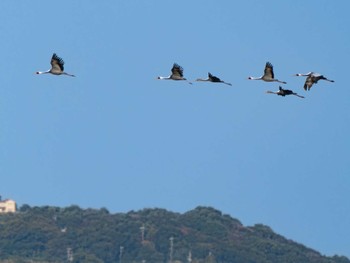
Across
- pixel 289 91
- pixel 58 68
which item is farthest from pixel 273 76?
pixel 58 68

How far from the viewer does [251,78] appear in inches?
4178

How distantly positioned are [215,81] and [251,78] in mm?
4062

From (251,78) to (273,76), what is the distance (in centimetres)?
270

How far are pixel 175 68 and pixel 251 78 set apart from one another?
4028mm

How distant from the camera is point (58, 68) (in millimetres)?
104250

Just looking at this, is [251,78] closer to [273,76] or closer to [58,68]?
[273,76]

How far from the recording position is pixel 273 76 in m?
104

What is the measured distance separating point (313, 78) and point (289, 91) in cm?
136

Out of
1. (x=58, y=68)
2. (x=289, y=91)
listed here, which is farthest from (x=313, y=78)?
(x=58, y=68)

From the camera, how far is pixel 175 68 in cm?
10544

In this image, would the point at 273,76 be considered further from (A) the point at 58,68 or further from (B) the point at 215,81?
(A) the point at 58,68

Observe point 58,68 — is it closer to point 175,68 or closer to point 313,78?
point 175,68

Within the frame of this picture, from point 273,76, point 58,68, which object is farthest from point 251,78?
point 58,68

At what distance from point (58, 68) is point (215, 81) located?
8164 mm
